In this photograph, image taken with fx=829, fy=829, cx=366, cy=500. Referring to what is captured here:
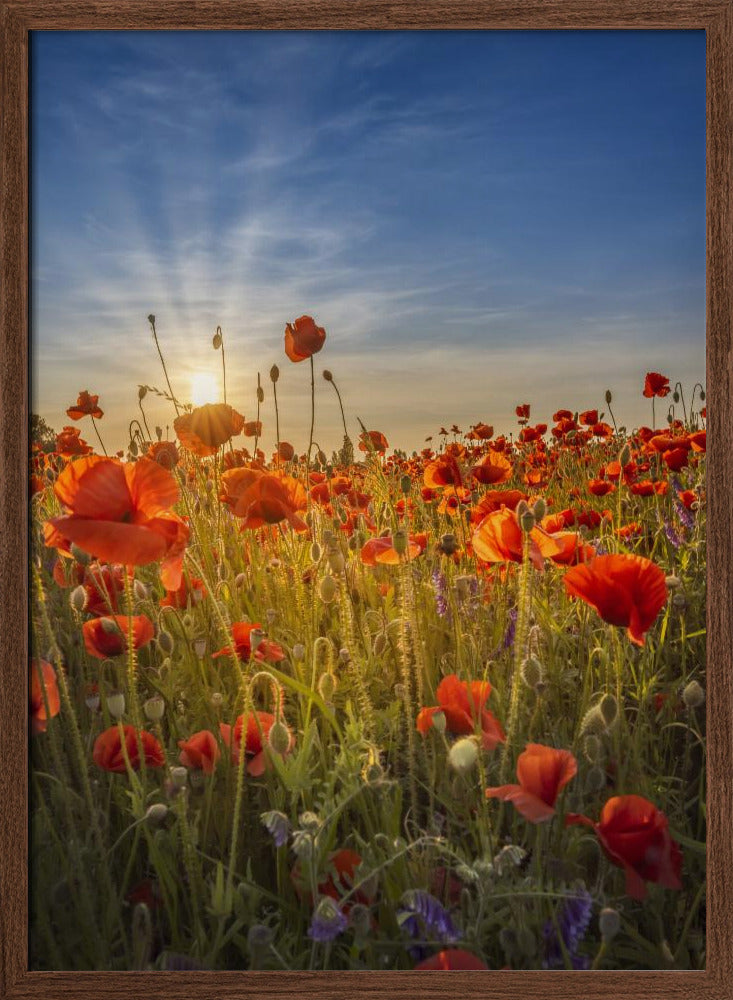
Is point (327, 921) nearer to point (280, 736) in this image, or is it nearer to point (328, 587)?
point (280, 736)

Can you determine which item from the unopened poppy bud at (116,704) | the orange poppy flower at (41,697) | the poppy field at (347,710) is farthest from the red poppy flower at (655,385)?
the orange poppy flower at (41,697)

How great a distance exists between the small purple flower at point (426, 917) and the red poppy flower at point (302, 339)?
0.88 meters

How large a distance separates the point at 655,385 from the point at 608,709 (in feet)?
2.00

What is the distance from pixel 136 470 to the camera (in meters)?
1.27

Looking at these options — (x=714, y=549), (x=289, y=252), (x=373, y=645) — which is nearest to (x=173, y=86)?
(x=289, y=252)

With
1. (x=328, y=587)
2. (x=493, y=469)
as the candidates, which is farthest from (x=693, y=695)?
(x=328, y=587)

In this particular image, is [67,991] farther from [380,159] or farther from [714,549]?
[380,159]

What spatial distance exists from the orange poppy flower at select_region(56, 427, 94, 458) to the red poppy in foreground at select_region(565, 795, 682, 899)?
1.02 meters

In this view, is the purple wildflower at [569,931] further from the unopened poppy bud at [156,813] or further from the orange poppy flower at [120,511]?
the orange poppy flower at [120,511]

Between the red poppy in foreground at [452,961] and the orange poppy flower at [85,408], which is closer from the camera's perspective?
the red poppy in foreground at [452,961]

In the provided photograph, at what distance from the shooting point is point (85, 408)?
1.49 meters

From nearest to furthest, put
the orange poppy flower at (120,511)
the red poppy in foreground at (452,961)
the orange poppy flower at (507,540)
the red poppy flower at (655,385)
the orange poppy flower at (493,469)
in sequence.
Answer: the orange poppy flower at (120,511)
the red poppy in foreground at (452,961)
the orange poppy flower at (507,540)
the red poppy flower at (655,385)
the orange poppy flower at (493,469)

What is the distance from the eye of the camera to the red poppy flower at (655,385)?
151cm

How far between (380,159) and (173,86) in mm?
392
